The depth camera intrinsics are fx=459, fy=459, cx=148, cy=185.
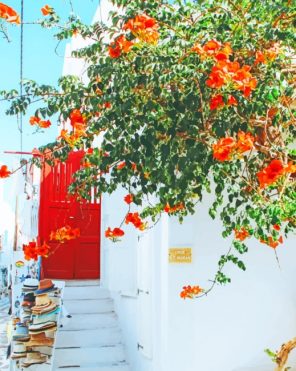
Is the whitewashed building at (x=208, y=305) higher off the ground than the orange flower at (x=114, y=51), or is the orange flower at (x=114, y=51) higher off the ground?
the orange flower at (x=114, y=51)

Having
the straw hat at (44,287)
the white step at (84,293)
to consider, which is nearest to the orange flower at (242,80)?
the straw hat at (44,287)

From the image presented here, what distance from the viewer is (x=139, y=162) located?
2988 millimetres

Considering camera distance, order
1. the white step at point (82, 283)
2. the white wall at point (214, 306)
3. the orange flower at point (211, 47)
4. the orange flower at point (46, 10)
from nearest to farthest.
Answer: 1. the orange flower at point (211, 47)
2. the orange flower at point (46, 10)
3. the white wall at point (214, 306)
4. the white step at point (82, 283)

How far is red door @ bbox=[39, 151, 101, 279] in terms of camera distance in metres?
9.12

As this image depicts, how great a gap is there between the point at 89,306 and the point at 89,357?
138cm

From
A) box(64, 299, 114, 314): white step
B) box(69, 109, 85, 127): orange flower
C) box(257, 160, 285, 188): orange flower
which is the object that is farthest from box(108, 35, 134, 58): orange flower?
box(64, 299, 114, 314): white step

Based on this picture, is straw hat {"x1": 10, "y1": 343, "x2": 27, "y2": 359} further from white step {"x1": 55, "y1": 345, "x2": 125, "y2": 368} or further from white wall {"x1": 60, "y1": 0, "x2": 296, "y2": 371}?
white wall {"x1": 60, "y1": 0, "x2": 296, "y2": 371}

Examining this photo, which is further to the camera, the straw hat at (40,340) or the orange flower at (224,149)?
the straw hat at (40,340)

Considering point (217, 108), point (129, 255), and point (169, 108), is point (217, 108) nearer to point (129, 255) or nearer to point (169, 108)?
point (169, 108)

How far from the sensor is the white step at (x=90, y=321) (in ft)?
23.3

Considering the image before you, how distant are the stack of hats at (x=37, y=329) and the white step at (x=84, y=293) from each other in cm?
149

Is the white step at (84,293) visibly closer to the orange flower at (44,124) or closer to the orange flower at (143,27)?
the orange flower at (44,124)

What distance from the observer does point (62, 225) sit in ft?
30.2

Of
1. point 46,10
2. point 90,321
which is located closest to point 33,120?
point 46,10
